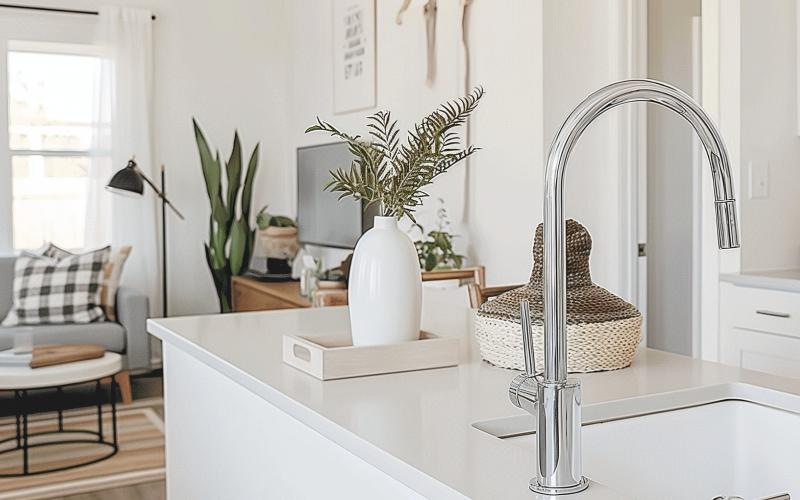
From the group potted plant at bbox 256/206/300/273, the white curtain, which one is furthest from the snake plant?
the white curtain

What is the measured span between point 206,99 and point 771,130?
13.2 feet

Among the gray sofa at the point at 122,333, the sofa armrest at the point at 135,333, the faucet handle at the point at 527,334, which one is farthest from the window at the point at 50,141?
the faucet handle at the point at 527,334

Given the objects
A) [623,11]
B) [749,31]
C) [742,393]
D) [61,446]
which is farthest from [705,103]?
[61,446]

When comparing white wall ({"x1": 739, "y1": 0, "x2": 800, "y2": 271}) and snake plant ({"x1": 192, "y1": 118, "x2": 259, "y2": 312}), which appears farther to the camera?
snake plant ({"x1": 192, "y1": 118, "x2": 259, "y2": 312})

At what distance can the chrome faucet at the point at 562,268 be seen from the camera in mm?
858

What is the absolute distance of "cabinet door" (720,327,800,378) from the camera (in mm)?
2703

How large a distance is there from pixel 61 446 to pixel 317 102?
2699 millimetres

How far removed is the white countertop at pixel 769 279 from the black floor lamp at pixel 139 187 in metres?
3.55

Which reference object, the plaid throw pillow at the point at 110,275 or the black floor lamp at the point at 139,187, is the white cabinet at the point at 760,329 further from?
the black floor lamp at the point at 139,187

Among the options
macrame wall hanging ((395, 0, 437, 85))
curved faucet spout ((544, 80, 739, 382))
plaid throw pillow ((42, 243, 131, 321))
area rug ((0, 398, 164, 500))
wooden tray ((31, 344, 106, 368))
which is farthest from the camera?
plaid throw pillow ((42, 243, 131, 321))

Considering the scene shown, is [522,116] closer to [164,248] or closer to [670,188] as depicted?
[670,188]

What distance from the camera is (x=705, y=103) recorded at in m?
3.12

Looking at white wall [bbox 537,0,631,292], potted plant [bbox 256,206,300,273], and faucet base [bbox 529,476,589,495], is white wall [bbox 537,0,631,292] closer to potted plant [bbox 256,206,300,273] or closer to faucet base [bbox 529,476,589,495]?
potted plant [bbox 256,206,300,273]

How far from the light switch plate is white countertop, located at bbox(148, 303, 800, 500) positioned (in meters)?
1.57
